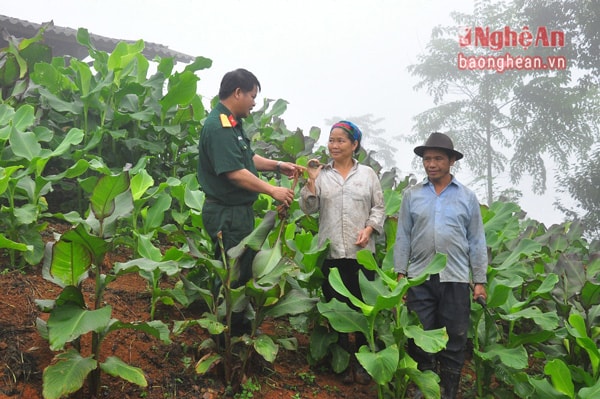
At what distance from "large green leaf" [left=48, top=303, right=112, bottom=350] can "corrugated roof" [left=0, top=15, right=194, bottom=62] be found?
21.7 feet

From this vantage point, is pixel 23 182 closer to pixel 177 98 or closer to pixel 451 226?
pixel 177 98

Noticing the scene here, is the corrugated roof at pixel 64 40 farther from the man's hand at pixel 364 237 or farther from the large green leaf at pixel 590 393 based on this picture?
the large green leaf at pixel 590 393

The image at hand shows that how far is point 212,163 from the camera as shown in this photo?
2.86m

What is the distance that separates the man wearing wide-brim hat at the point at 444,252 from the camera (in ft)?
9.89

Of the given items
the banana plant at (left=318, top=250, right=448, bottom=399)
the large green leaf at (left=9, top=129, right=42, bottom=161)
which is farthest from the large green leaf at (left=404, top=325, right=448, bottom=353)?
the large green leaf at (left=9, top=129, right=42, bottom=161)

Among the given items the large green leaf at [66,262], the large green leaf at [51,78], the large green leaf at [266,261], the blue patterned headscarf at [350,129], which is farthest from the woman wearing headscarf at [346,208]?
the large green leaf at [51,78]

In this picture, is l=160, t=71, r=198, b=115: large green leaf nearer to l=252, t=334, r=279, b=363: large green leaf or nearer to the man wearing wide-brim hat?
the man wearing wide-brim hat

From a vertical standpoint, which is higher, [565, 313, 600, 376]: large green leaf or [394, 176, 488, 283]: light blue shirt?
[394, 176, 488, 283]: light blue shirt

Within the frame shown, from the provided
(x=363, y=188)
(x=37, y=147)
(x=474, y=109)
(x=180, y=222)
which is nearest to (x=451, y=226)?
(x=363, y=188)

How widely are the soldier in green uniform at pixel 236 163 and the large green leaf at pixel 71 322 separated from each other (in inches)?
30.6

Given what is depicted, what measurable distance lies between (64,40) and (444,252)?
28.2 feet

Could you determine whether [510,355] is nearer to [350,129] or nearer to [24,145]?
[350,129]

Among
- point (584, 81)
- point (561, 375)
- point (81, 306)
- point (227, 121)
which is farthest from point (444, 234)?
point (584, 81)

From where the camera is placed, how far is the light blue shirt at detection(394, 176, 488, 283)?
3.04 metres
